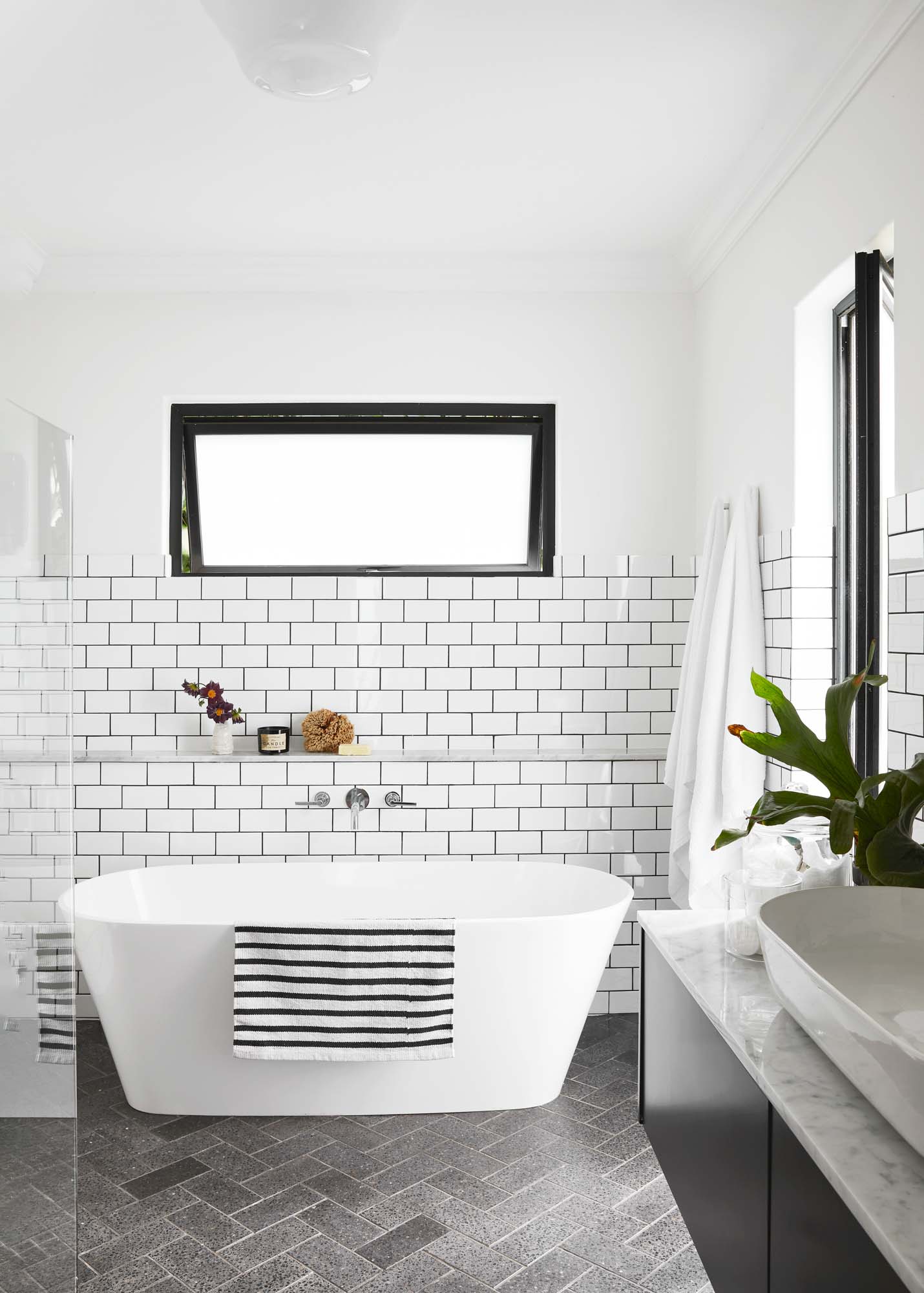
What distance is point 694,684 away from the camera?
3.52 meters

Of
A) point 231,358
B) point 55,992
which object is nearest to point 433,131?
point 231,358

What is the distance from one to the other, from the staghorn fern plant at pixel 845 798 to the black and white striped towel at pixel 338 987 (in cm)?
148

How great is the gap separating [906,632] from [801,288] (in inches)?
50.2

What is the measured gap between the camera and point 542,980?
123 inches

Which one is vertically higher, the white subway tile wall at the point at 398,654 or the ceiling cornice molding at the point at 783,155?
the ceiling cornice molding at the point at 783,155

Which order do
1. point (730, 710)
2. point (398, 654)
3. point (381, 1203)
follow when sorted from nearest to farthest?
point (381, 1203) < point (730, 710) < point (398, 654)

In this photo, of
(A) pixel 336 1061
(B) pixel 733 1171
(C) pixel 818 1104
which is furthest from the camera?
(A) pixel 336 1061

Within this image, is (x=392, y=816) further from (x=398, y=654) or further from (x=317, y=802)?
(x=398, y=654)

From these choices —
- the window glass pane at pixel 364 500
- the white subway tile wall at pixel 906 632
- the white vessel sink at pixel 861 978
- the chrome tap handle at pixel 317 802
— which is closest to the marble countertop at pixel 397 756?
the chrome tap handle at pixel 317 802

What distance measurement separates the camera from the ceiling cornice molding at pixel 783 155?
2.28 metres

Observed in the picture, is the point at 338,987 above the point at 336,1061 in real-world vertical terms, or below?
above

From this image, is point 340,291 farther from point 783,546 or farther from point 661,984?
point 661,984

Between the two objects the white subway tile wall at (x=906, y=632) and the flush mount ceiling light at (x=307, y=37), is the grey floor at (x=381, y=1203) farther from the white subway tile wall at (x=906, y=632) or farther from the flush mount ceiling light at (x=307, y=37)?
the flush mount ceiling light at (x=307, y=37)

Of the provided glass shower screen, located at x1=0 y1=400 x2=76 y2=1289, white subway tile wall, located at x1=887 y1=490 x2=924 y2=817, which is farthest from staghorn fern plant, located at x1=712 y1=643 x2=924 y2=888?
glass shower screen, located at x1=0 y1=400 x2=76 y2=1289
